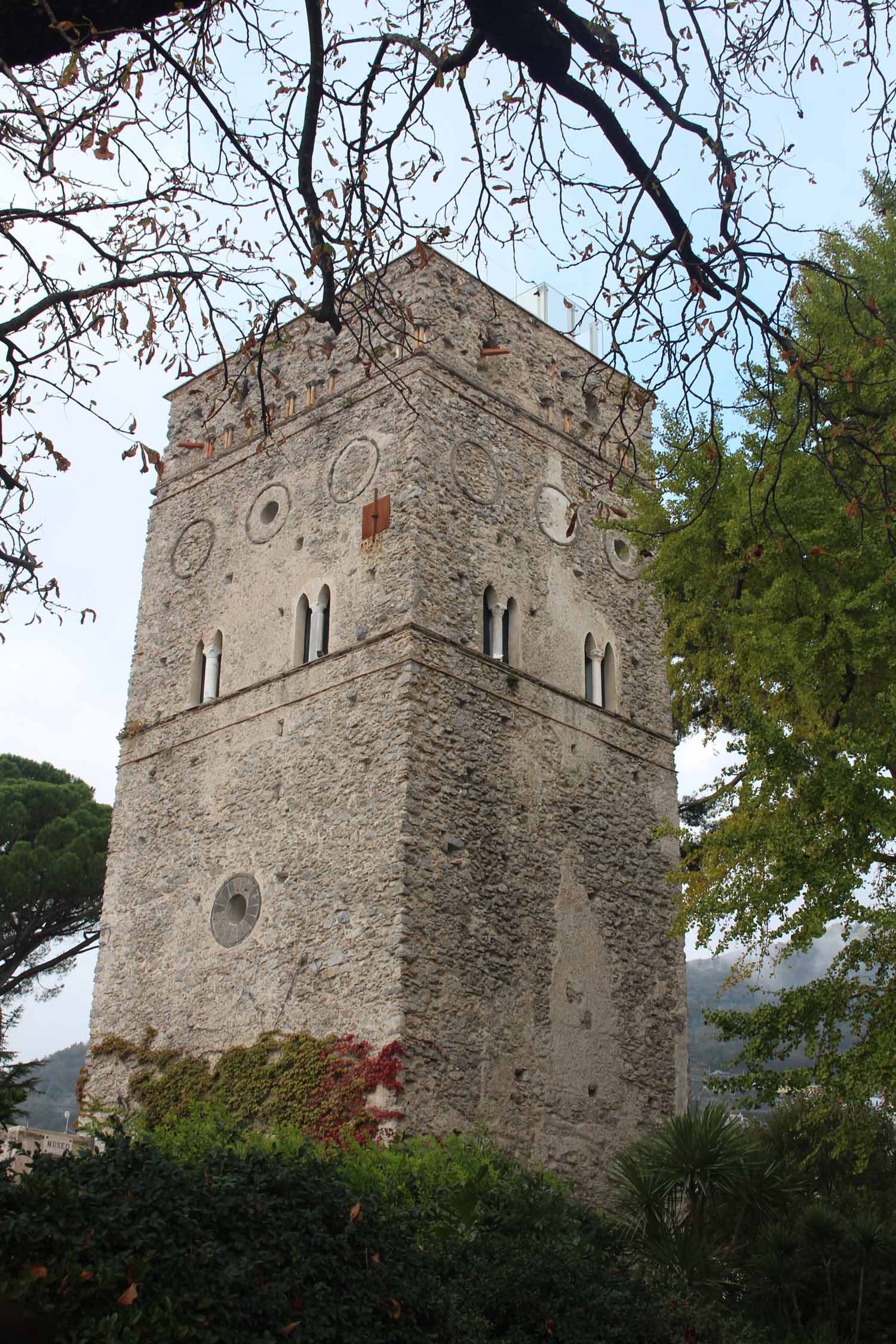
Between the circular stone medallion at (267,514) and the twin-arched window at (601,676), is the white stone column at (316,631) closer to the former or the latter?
the circular stone medallion at (267,514)

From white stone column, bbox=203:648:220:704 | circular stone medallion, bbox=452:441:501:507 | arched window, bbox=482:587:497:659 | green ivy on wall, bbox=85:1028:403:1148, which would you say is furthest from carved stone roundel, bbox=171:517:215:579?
green ivy on wall, bbox=85:1028:403:1148

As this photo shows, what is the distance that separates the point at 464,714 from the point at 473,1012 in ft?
10.3

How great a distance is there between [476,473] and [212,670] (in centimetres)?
401

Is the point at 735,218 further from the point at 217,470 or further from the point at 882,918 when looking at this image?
the point at 217,470

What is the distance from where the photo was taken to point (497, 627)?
15578 mm

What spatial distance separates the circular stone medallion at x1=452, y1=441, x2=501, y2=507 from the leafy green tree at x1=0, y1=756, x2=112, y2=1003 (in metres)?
11.1

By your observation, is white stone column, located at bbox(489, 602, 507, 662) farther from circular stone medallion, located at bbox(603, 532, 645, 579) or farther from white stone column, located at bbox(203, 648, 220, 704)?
white stone column, located at bbox(203, 648, 220, 704)

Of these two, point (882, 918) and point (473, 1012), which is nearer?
point (882, 918)

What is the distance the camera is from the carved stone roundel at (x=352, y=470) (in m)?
15.8

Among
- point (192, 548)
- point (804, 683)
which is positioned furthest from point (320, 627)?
point (804, 683)

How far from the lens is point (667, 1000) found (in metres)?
15.8

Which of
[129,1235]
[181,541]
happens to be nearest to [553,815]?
[181,541]

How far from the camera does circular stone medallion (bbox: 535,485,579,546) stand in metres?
16.8

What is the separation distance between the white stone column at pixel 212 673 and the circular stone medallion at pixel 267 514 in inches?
57.4
